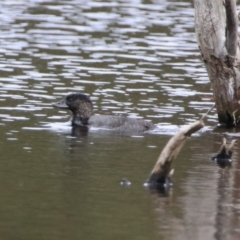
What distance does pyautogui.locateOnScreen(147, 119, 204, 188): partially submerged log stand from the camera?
1176cm

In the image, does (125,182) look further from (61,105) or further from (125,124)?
(61,105)

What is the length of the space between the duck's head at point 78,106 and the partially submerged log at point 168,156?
5231 millimetres

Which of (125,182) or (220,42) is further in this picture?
(220,42)

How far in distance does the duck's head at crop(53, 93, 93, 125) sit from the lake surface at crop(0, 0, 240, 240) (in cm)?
29

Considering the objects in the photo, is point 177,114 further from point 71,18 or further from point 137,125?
point 71,18

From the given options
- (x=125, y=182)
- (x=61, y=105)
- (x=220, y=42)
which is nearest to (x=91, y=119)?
(x=61, y=105)

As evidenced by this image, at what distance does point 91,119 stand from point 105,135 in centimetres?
103

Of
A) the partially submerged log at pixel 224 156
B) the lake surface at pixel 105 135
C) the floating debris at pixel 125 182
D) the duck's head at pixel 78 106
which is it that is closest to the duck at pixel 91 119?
the duck's head at pixel 78 106

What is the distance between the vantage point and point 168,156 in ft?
38.9

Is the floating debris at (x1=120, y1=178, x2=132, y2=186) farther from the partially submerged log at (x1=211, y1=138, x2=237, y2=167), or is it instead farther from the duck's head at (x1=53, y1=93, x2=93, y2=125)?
the duck's head at (x1=53, y1=93, x2=93, y2=125)

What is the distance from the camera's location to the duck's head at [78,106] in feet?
57.1

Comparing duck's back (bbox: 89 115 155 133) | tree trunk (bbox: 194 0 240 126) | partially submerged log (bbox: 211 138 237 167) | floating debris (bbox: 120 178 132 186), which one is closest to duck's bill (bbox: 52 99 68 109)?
duck's back (bbox: 89 115 155 133)

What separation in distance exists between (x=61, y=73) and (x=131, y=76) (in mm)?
1500

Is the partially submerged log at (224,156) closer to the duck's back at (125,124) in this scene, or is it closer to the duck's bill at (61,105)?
the duck's back at (125,124)
